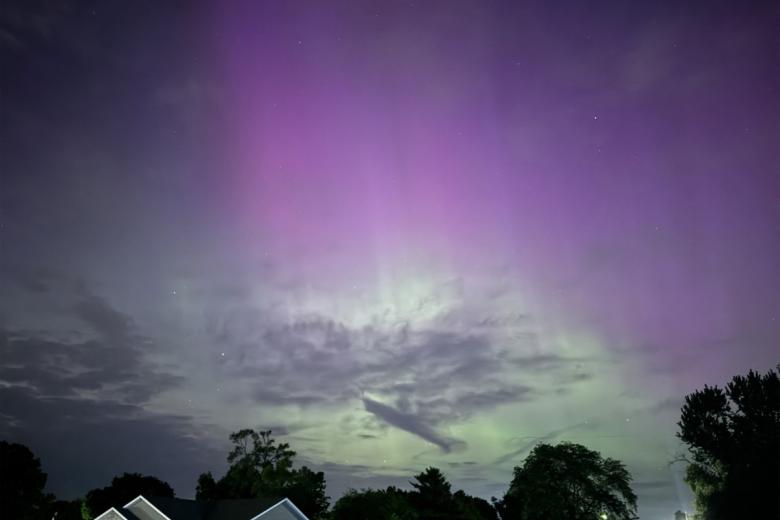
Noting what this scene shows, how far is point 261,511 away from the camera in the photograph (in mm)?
55156

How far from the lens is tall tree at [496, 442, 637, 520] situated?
2906 inches

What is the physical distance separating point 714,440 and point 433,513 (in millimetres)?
35921

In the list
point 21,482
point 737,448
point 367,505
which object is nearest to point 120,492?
point 21,482

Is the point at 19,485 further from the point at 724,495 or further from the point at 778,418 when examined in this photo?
the point at 778,418

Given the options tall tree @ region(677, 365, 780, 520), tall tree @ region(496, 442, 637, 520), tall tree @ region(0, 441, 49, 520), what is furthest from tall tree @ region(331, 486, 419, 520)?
tall tree @ region(0, 441, 49, 520)

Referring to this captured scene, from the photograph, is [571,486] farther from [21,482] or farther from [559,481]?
[21,482]

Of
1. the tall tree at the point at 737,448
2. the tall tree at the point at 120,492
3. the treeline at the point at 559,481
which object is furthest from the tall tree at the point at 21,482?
the tall tree at the point at 737,448

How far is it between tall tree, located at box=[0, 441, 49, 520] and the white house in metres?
41.2

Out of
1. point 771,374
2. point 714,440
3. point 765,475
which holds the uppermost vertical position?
point 771,374

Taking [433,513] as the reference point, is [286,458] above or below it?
above

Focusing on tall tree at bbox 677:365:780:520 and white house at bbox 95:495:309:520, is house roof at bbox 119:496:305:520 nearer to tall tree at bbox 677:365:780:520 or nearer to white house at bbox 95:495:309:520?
white house at bbox 95:495:309:520

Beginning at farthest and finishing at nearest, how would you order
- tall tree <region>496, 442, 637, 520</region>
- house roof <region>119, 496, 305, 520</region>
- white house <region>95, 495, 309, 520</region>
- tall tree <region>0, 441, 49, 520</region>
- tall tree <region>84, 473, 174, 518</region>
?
tall tree <region>84, 473, 174, 518</region>, tall tree <region>0, 441, 49, 520</region>, tall tree <region>496, 442, 637, 520</region>, house roof <region>119, 496, 305, 520</region>, white house <region>95, 495, 309, 520</region>

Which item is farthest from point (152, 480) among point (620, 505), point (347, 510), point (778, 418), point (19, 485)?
point (778, 418)

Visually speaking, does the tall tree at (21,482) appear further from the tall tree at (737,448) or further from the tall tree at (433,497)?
the tall tree at (737,448)
